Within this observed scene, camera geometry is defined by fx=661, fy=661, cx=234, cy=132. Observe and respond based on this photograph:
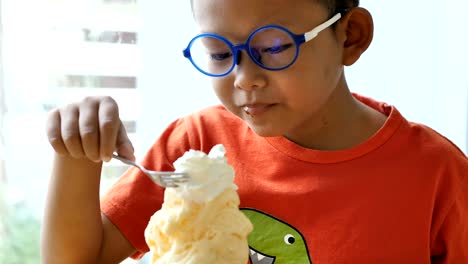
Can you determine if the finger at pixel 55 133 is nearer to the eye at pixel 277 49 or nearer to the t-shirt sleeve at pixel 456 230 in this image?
the eye at pixel 277 49

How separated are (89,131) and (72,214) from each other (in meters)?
0.20

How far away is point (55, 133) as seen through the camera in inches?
33.8

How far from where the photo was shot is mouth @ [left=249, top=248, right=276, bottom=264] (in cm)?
103

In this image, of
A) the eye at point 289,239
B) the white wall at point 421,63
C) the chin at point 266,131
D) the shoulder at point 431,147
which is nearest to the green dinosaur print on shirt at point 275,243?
the eye at point 289,239

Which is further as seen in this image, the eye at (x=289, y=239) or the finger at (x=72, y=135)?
the eye at (x=289, y=239)

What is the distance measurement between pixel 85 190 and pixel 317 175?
37cm

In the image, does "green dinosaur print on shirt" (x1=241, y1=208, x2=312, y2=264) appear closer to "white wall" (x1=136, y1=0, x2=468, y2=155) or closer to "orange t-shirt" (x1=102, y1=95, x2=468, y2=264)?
"orange t-shirt" (x1=102, y1=95, x2=468, y2=264)

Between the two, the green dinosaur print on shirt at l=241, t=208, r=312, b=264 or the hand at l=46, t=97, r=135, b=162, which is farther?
the green dinosaur print on shirt at l=241, t=208, r=312, b=264

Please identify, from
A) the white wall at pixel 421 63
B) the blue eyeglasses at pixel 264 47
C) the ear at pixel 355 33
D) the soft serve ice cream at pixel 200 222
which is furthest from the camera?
the white wall at pixel 421 63

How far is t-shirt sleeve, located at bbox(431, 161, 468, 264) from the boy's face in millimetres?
275

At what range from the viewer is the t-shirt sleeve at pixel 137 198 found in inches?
41.1

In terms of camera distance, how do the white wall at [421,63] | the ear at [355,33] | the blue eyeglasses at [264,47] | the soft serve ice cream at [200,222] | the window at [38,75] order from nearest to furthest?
the soft serve ice cream at [200,222] → the blue eyeglasses at [264,47] → the ear at [355,33] → the window at [38,75] → the white wall at [421,63]

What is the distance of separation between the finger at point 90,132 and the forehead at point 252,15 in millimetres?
212

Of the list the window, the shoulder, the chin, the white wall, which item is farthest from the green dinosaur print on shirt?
the white wall
